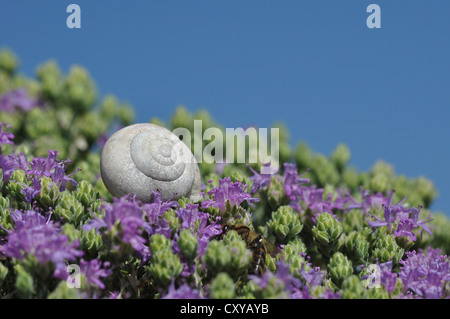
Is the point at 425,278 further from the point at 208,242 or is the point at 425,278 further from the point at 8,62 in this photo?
the point at 8,62

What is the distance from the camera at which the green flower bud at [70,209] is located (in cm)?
523

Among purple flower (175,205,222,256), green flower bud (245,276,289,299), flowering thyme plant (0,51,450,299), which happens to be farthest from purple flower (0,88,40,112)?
green flower bud (245,276,289,299)

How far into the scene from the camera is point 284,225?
18.9 ft

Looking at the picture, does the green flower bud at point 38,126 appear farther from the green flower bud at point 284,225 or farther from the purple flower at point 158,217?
the green flower bud at point 284,225

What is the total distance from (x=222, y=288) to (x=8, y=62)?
37.4 ft

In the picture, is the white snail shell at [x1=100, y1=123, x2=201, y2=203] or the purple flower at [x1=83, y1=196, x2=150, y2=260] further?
the white snail shell at [x1=100, y1=123, x2=201, y2=203]

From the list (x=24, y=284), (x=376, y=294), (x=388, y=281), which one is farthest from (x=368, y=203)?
(x=24, y=284)

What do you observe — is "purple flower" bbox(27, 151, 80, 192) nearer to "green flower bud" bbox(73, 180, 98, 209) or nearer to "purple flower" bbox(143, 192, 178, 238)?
"green flower bud" bbox(73, 180, 98, 209)

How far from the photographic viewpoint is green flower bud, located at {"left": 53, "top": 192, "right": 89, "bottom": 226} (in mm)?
5227

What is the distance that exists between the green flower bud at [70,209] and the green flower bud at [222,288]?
5.91 feet

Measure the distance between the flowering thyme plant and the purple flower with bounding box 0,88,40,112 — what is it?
3633mm
